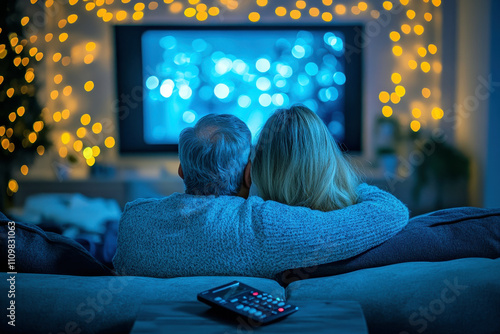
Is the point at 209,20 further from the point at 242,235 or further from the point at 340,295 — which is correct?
the point at 340,295

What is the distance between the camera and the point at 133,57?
418 cm

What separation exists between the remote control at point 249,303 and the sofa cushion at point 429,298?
0.11 metres

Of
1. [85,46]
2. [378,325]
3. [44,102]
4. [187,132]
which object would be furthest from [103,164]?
[378,325]

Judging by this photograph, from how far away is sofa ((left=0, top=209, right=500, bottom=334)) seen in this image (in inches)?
37.2

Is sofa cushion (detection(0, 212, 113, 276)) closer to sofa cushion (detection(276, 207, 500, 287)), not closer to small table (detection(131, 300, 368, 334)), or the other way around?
small table (detection(131, 300, 368, 334))

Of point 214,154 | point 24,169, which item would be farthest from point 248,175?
point 24,169

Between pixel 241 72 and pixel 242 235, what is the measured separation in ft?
10.5

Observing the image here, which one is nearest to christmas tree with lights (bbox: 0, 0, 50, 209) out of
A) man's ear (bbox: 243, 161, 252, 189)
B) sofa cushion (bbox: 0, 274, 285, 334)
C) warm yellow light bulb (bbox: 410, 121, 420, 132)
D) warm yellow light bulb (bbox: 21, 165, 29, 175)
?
warm yellow light bulb (bbox: 21, 165, 29, 175)

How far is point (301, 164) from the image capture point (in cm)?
130

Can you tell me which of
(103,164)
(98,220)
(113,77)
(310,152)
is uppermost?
(113,77)

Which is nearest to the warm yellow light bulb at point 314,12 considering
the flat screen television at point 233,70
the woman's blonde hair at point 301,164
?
the flat screen television at point 233,70

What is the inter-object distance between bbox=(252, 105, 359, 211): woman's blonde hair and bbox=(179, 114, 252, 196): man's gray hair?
0.07m

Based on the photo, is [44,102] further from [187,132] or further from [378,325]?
[378,325]

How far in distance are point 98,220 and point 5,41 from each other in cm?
156
